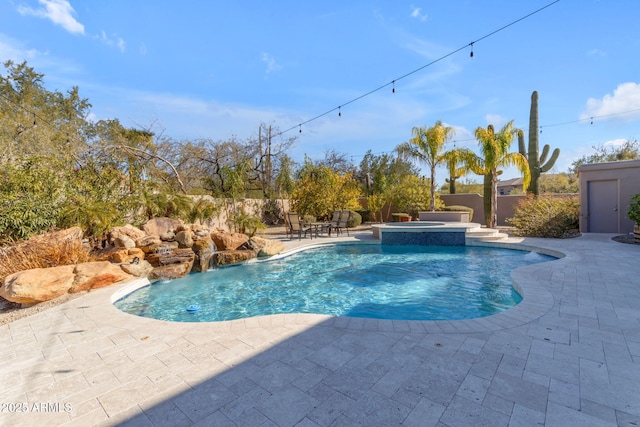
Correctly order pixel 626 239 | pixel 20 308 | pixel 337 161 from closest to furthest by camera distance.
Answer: pixel 20 308, pixel 626 239, pixel 337 161

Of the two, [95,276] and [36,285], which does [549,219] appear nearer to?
[95,276]

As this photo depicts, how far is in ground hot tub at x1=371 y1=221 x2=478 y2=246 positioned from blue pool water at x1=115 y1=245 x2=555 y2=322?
1606 millimetres

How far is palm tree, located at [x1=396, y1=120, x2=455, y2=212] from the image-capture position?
13.4 metres

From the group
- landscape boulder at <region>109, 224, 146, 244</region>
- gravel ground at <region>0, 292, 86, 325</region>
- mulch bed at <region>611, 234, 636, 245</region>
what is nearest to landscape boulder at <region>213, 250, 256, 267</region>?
landscape boulder at <region>109, 224, 146, 244</region>

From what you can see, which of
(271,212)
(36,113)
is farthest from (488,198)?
(36,113)

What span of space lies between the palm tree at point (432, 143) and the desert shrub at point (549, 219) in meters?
3.92

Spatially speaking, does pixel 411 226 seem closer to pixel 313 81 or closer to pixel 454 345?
pixel 313 81

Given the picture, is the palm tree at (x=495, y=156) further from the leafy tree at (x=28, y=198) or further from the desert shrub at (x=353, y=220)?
the leafy tree at (x=28, y=198)

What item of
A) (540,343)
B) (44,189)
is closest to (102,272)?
(44,189)

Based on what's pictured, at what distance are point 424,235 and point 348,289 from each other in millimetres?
5594

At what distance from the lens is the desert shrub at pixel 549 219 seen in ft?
32.8

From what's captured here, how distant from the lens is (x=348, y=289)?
5598mm

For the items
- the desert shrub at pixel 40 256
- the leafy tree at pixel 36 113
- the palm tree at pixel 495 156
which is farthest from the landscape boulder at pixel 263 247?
the palm tree at pixel 495 156

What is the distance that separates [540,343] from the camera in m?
2.70
